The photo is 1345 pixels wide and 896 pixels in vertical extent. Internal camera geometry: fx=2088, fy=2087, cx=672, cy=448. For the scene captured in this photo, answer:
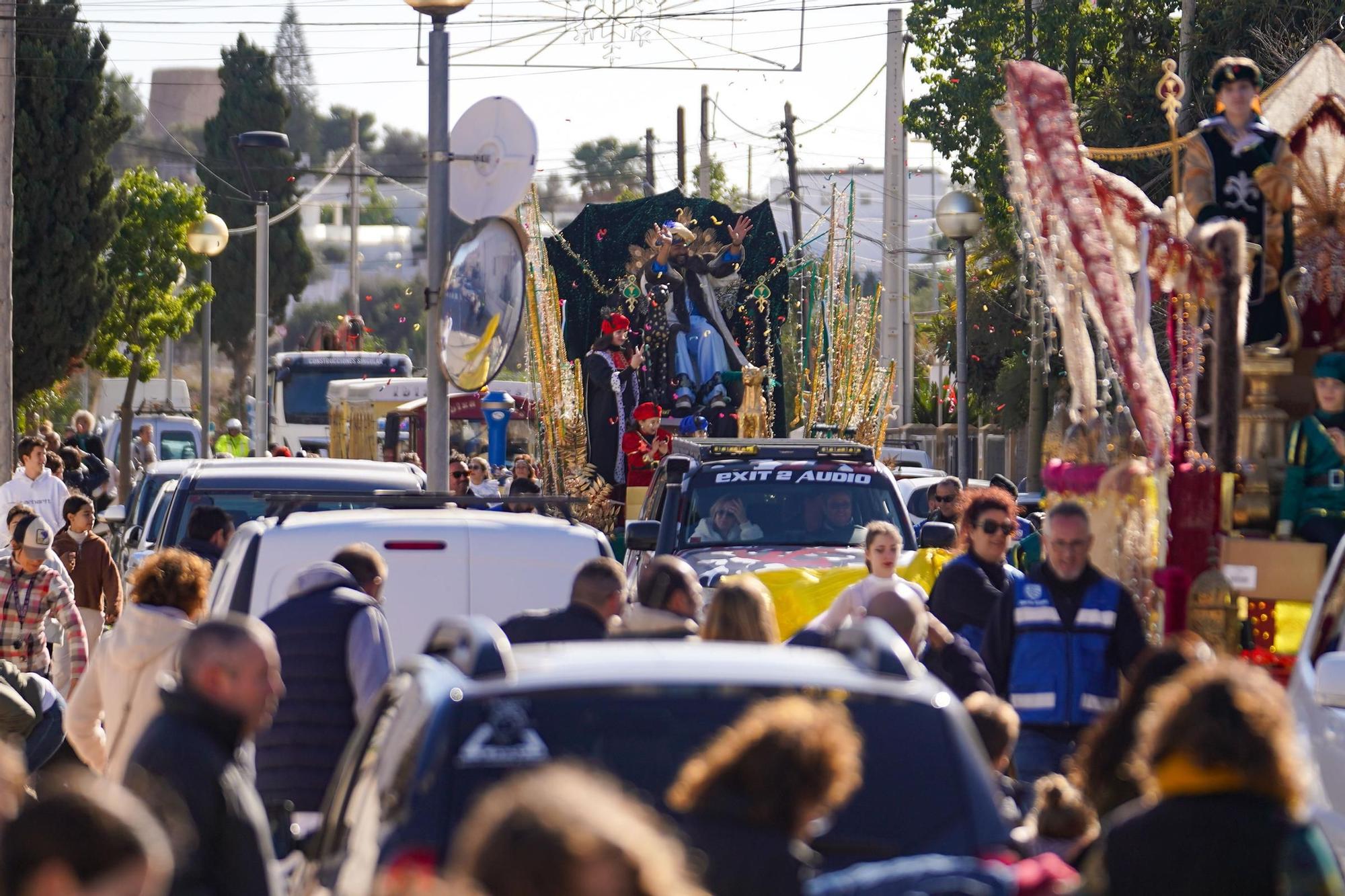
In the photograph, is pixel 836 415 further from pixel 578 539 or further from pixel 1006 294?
pixel 1006 294

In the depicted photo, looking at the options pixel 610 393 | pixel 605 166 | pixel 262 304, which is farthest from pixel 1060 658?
pixel 605 166

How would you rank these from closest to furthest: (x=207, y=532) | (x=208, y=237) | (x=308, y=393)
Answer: (x=207, y=532) → (x=208, y=237) → (x=308, y=393)

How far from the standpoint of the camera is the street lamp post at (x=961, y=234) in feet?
63.9

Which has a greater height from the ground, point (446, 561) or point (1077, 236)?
point (1077, 236)

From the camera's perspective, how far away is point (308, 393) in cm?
4588

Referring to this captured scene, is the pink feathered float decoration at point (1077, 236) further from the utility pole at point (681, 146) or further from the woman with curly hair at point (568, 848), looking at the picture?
the utility pole at point (681, 146)

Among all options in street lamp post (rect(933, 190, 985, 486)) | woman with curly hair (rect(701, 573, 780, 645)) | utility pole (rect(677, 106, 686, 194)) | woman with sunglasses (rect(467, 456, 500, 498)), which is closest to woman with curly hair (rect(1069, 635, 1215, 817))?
woman with curly hair (rect(701, 573, 780, 645))

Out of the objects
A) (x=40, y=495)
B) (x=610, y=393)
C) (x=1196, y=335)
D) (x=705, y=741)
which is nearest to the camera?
(x=705, y=741)

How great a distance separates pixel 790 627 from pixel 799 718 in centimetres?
711

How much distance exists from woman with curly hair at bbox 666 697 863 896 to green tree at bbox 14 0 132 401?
1096 inches

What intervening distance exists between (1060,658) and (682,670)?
328 centimetres

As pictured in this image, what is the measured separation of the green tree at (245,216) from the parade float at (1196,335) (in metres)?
54.8

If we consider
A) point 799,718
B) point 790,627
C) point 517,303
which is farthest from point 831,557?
point 799,718

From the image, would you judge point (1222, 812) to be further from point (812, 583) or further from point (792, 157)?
point (792, 157)
